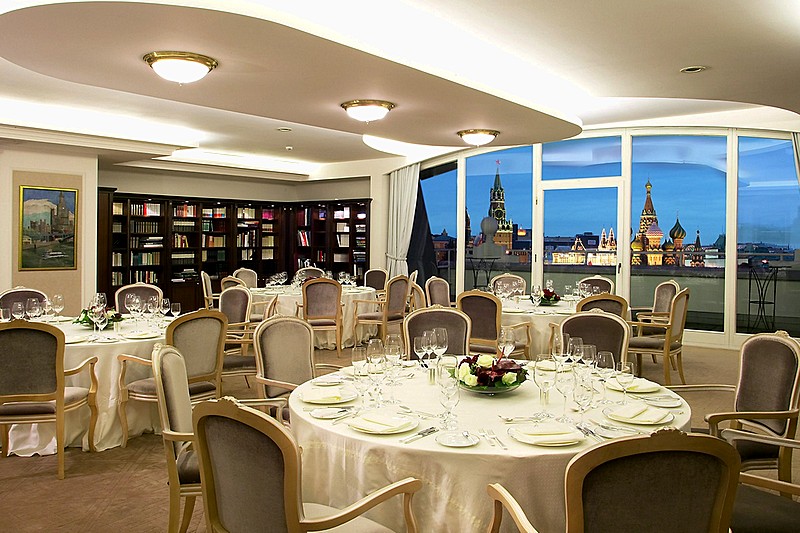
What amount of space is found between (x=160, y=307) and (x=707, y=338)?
7771 mm

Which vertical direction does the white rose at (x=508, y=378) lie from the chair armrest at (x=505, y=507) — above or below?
above

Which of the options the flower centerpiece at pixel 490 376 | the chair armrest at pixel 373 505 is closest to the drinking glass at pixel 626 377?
the flower centerpiece at pixel 490 376

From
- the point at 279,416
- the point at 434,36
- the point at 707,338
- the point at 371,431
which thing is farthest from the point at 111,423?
the point at 707,338

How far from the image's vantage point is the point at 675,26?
15.1 feet

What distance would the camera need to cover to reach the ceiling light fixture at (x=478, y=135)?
772cm

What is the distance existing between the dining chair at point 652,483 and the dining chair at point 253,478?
72 centimetres

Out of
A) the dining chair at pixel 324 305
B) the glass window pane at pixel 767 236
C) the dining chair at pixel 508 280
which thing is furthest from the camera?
the glass window pane at pixel 767 236

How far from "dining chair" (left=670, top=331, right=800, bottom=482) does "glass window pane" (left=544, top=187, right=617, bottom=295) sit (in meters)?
7.04

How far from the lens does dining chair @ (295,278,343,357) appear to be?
8.45 meters

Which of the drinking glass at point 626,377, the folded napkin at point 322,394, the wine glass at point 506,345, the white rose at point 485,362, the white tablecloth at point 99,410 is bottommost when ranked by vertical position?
the white tablecloth at point 99,410

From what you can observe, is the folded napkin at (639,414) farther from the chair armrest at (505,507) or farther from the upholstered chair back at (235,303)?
the upholstered chair back at (235,303)

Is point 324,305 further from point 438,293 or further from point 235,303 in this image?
point 235,303

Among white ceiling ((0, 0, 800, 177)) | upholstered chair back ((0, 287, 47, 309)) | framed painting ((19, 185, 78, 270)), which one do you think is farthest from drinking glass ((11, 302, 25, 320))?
framed painting ((19, 185, 78, 270))

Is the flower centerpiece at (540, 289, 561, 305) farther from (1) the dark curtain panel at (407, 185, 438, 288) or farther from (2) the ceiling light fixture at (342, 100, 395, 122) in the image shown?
(1) the dark curtain panel at (407, 185, 438, 288)
